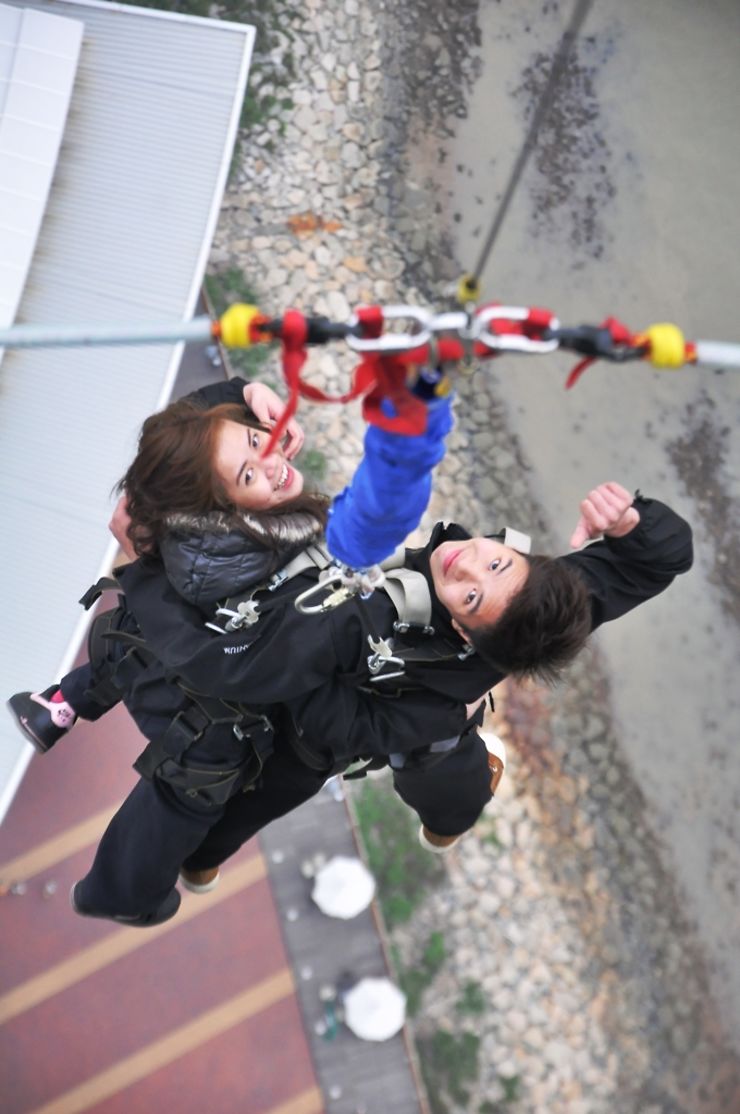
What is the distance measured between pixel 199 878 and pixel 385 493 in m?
2.74

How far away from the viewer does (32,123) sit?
6.45m

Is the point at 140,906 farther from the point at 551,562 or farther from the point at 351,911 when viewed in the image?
the point at 351,911

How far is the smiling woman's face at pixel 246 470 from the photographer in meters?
3.44

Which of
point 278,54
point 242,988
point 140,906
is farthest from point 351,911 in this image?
point 278,54

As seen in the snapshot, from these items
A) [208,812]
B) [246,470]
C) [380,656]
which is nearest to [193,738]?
[208,812]

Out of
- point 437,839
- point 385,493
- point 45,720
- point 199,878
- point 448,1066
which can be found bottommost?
point 448,1066

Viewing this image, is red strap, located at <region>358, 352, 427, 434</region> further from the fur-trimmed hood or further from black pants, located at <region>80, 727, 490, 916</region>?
black pants, located at <region>80, 727, 490, 916</region>

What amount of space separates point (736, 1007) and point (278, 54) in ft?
24.0

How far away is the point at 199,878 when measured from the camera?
4559 millimetres

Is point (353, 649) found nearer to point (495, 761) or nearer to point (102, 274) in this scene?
point (495, 761)

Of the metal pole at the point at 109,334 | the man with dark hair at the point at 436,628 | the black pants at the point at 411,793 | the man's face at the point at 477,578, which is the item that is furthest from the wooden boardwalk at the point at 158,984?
the metal pole at the point at 109,334

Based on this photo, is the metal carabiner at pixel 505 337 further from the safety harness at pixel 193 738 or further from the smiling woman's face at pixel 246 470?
the safety harness at pixel 193 738

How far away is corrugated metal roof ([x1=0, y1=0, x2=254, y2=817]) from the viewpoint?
Answer: 6273 mm

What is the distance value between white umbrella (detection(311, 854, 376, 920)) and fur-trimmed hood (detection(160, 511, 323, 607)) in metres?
3.70
